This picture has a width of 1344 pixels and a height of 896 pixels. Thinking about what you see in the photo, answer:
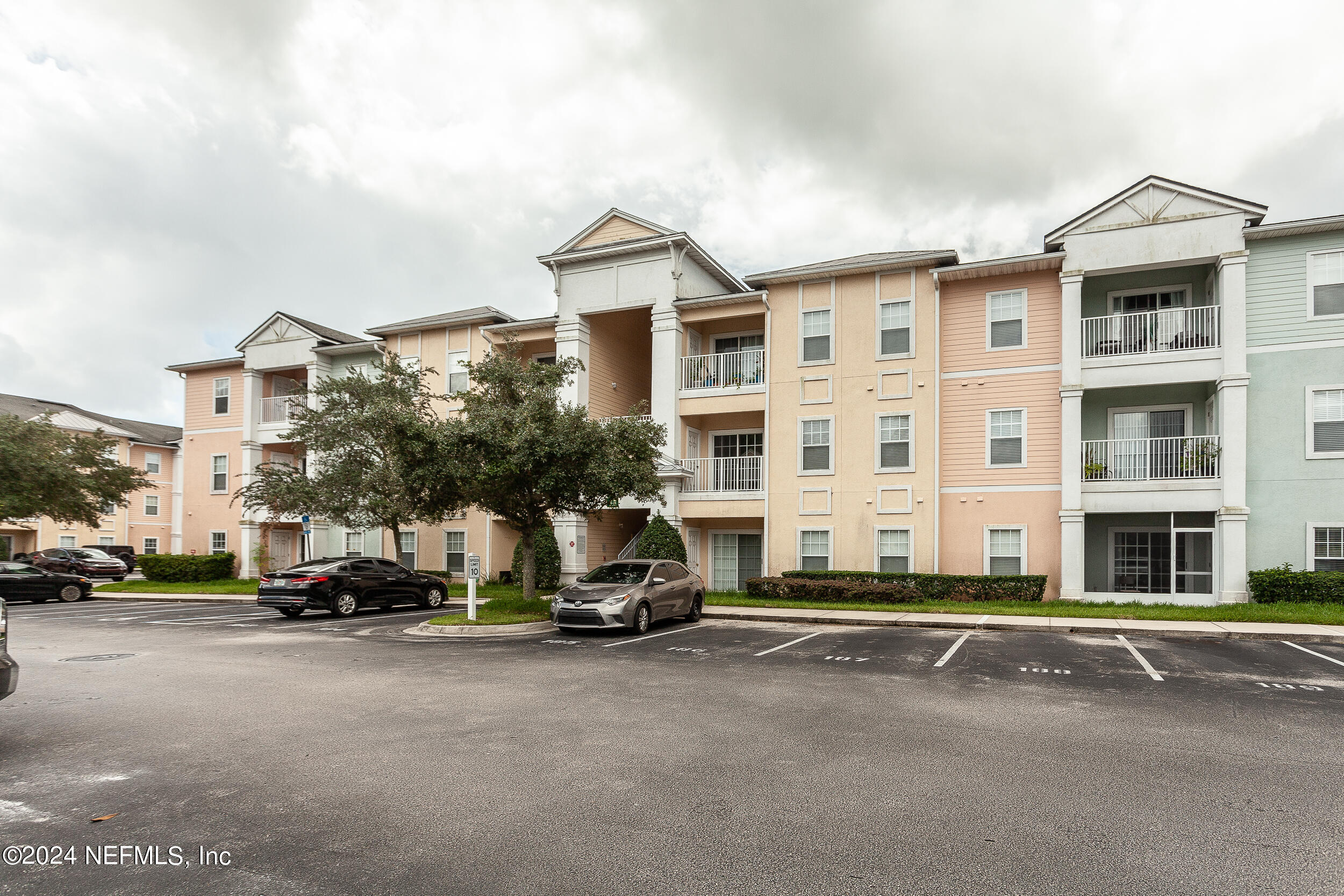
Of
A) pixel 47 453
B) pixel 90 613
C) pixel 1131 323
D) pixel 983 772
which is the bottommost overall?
pixel 90 613

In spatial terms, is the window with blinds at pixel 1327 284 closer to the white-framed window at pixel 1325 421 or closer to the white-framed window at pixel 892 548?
the white-framed window at pixel 1325 421

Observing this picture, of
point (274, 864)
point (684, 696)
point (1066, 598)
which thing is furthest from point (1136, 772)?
point (1066, 598)

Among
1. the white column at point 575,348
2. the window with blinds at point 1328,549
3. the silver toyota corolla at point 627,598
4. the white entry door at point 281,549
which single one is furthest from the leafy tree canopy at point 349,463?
the window with blinds at point 1328,549

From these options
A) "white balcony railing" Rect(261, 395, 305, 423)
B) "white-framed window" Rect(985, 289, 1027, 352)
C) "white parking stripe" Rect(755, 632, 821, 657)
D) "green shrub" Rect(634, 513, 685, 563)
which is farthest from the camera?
"white balcony railing" Rect(261, 395, 305, 423)

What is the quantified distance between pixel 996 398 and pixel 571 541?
13866 millimetres

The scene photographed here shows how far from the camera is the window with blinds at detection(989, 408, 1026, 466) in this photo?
22047 mm

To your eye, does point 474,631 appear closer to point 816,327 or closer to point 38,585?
point 816,327

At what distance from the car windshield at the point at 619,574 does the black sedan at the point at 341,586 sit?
22.6 feet

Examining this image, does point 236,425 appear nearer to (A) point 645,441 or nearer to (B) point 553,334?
(B) point 553,334

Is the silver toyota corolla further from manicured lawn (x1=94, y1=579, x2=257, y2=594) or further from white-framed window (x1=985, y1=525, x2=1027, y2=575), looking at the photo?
manicured lawn (x1=94, y1=579, x2=257, y2=594)

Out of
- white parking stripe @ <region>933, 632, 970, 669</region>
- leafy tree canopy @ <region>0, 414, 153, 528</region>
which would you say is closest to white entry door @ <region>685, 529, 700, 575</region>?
white parking stripe @ <region>933, 632, 970, 669</region>

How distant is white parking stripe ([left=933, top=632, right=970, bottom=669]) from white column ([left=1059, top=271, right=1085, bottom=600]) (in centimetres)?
659

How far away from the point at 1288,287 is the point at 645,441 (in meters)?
16.6

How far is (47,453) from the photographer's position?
3102 centimetres
